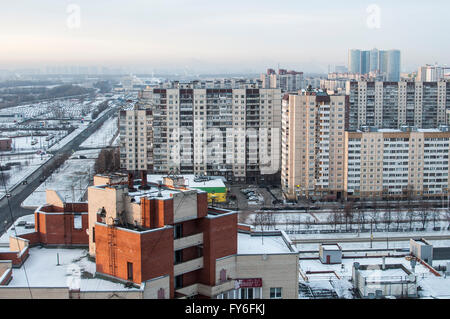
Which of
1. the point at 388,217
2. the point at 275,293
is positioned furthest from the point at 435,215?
the point at 275,293

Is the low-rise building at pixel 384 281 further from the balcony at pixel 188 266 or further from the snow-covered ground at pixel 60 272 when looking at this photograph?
the snow-covered ground at pixel 60 272

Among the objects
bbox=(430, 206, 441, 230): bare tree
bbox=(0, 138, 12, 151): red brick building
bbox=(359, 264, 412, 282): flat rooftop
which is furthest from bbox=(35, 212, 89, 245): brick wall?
bbox=(0, 138, 12, 151): red brick building

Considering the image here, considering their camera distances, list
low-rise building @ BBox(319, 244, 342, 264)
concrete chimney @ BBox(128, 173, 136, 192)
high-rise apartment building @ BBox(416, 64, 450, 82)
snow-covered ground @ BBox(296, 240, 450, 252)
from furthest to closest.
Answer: high-rise apartment building @ BBox(416, 64, 450, 82)
snow-covered ground @ BBox(296, 240, 450, 252)
low-rise building @ BBox(319, 244, 342, 264)
concrete chimney @ BBox(128, 173, 136, 192)

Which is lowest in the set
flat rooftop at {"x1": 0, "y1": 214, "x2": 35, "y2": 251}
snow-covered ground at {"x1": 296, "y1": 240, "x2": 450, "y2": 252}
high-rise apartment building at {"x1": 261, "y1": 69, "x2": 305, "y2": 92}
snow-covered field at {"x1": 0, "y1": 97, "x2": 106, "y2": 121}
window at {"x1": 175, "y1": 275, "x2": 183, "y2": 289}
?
snow-covered ground at {"x1": 296, "y1": 240, "x2": 450, "y2": 252}

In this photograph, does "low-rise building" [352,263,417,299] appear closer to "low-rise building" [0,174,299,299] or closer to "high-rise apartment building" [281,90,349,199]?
"low-rise building" [0,174,299,299]

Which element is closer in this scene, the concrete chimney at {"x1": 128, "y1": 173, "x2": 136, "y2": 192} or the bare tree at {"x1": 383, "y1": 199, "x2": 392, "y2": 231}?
the concrete chimney at {"x1": 128, "y1": 173, "x2": 136, "y2": 192}

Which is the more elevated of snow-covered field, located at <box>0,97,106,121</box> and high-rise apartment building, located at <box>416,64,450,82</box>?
high-rise apartment building, located at <box>416,64,450,82</box>

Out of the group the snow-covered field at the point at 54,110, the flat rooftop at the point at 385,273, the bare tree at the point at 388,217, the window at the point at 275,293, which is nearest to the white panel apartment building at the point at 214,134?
the bare tree at the point at 388,217
